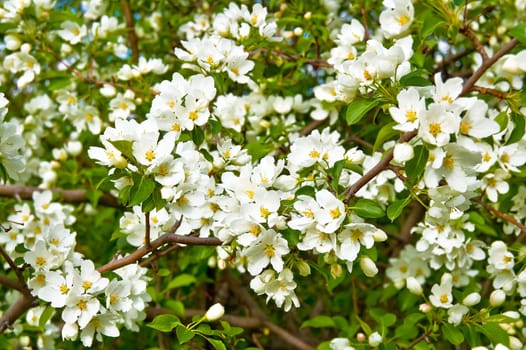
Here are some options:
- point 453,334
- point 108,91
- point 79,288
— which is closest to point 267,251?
point 79,288

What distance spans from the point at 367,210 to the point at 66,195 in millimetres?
2105

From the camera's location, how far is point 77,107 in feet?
11.2

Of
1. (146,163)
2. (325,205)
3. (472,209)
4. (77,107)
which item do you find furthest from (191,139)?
(77,107)

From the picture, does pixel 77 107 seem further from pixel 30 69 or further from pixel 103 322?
pixel 103 322

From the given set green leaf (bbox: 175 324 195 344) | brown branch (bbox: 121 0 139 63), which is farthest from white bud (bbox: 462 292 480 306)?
brown branch (bbox: 121 0 139 63)

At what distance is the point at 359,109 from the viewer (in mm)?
1690

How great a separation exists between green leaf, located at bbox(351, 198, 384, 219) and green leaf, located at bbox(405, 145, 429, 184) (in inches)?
5.7

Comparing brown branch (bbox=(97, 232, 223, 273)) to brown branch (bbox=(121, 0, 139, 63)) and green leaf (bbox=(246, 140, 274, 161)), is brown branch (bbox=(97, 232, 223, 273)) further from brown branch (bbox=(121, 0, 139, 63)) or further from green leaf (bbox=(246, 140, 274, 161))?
brown branch (bbox=(121, 0, 139, 63))

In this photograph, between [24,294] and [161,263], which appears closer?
[24,294]

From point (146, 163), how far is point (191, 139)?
33cm

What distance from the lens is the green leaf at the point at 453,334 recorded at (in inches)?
86.3

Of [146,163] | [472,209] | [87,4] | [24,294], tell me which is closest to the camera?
[146,163]

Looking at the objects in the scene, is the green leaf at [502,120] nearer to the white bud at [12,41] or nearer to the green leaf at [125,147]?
the green leaf at [125,147]

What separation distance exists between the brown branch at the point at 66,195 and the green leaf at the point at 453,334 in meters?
1.82
